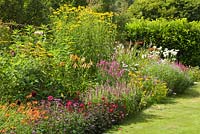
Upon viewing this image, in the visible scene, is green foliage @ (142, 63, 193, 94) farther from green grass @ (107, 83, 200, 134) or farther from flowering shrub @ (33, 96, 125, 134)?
flowering shrub @ (33, 96, 125, 134)

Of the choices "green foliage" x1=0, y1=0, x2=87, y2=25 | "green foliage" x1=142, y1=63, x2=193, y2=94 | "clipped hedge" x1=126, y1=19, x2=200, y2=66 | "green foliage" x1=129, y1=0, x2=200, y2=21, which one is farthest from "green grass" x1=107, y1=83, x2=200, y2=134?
"green foliage" x1=129, y1=0, x2=200, y2=21

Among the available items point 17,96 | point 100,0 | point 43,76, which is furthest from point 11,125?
point 100,0

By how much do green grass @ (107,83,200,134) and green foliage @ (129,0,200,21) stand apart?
48.3ft

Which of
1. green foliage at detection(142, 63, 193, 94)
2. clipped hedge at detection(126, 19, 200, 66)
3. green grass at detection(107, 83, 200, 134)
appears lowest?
green grass at detection(107, 83, 200, 134)

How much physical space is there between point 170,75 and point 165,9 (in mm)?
14596

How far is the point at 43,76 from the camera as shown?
7.55 m

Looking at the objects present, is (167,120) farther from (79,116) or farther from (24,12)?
(24,12)

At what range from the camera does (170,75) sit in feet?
35.4

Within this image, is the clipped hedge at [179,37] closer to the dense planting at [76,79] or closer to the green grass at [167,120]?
→ the dense planting at [76,79]

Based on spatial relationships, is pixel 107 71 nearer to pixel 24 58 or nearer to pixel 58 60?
pixel 58 60

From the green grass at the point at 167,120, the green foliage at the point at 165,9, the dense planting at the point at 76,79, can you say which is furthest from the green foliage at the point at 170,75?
the green foliage at the point at 165,9

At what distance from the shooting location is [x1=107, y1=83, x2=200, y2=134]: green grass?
7219 mm

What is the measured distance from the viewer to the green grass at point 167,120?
722 centimetres

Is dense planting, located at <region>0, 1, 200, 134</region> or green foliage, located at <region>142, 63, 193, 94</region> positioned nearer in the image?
dense planting, located at <region>0, 1, 200, 134</region>
